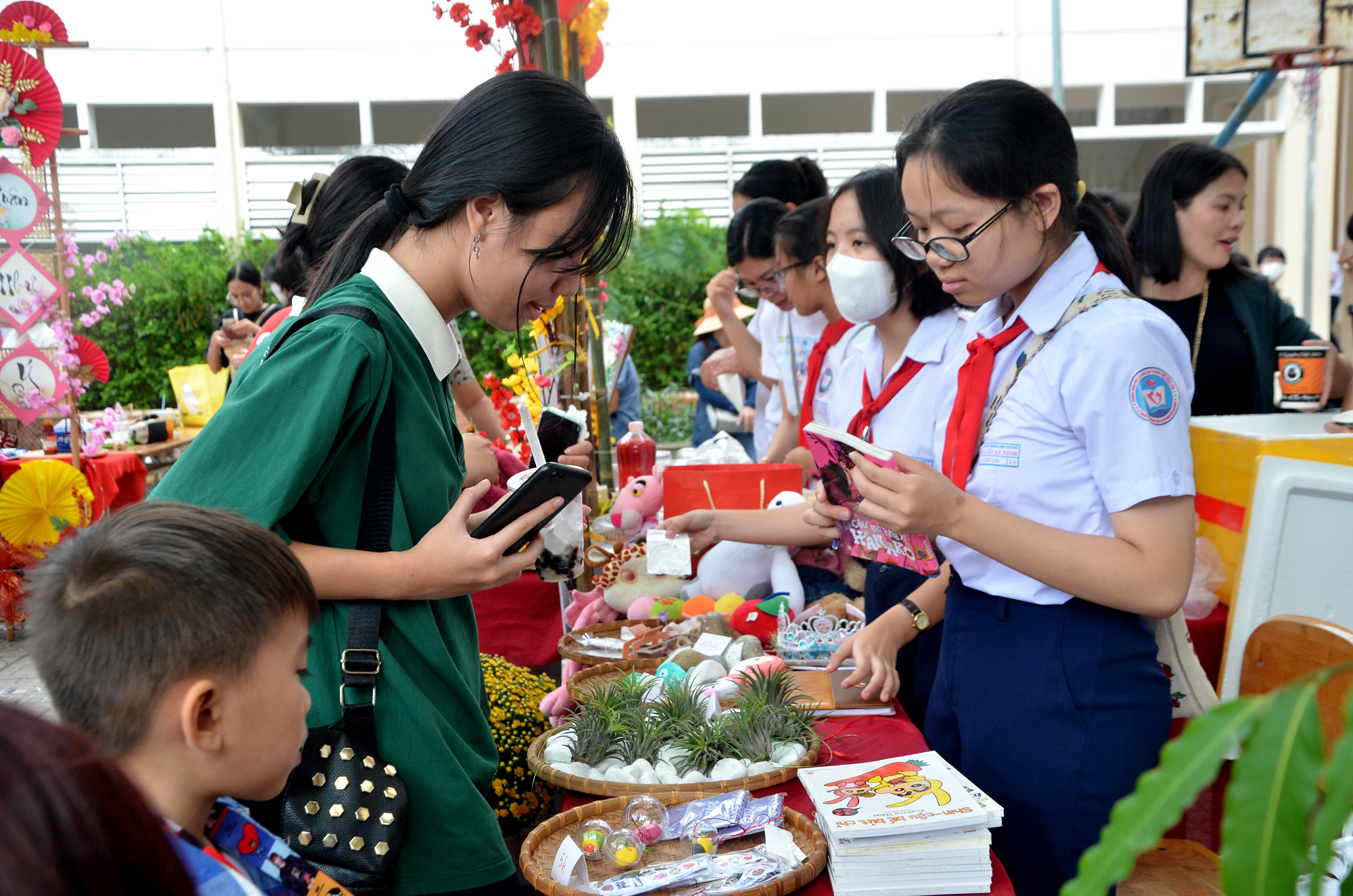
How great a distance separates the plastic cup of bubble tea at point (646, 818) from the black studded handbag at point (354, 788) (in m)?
0.40

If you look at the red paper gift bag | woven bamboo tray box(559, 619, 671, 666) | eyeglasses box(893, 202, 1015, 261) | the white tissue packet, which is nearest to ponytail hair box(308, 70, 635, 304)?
eyeglasses box(893, 202, 1015, 261)

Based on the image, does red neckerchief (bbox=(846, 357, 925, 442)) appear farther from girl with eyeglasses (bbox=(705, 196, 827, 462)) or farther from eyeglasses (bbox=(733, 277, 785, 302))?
eyeglasses (bbox=(733, 277, 785, 302))

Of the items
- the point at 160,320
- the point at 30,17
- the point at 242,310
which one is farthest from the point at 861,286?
the point at 160,320

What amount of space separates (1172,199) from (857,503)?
7.64 ft

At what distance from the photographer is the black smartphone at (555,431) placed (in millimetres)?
1973

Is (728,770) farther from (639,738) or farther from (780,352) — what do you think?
(780,352)

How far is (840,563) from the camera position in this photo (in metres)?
2.86

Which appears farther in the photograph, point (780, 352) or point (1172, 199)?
point (780, 352)

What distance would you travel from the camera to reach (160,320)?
33.2 feet

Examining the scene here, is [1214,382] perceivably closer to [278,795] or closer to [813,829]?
[813,829]

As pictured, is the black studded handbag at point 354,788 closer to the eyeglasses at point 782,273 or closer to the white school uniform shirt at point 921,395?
the white school uniform shirt at point 921,395

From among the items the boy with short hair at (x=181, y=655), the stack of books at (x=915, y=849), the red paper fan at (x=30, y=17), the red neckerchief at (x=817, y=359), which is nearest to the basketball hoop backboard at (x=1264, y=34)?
the red neckerchief at (x=817, y=359)

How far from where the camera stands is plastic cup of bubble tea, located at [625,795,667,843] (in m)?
1.39

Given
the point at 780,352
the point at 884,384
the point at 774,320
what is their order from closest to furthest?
the point at 884,384 < the point at 780,352 < the point at 774,320
